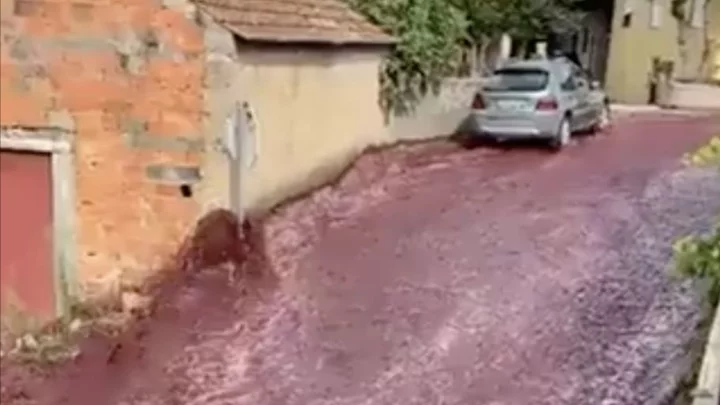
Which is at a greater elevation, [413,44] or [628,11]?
[628,11]

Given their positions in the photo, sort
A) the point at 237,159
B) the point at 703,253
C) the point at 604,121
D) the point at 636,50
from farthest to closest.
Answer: the point at 604,121 < the point at 636,50 < the point at 237,159 < the point at 703,253

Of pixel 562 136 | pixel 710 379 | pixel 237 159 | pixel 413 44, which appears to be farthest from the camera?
A: pixel 562 136

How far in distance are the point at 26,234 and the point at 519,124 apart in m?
7.21

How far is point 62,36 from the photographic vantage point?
23.7ft

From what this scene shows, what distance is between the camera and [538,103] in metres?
12.3

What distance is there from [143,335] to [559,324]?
2.74 meters

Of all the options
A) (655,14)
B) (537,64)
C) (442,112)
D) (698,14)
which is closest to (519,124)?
(537,64)

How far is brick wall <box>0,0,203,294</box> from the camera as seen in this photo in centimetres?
729

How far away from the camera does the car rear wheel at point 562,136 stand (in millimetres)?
12461

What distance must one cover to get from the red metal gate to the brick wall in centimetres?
38

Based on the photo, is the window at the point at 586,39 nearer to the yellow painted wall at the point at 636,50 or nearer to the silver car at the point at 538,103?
the yellow painted wall at the point at 636,50

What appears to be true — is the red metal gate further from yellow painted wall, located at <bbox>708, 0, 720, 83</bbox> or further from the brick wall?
yellow painted wall, located at <bbox>708, 0, 720, 83</bbox>

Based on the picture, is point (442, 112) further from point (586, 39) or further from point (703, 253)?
point (703, 253)

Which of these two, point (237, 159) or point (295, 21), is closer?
point (237, 159)
